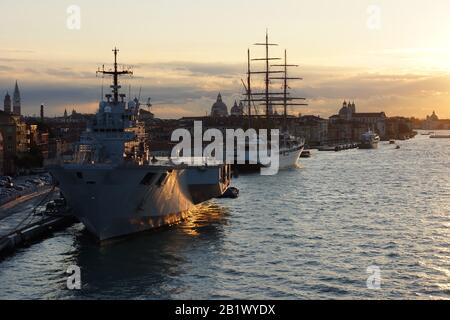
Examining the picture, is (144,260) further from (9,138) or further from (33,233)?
(9,138)

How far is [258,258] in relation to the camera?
24047mm

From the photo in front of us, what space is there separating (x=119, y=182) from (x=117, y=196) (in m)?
0.57

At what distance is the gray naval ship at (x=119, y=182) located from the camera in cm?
2555

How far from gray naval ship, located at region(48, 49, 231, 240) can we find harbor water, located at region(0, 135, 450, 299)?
83 cm

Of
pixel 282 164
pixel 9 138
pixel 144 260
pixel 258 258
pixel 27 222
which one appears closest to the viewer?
pixel 144 260

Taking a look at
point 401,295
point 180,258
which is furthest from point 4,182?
point 401,295

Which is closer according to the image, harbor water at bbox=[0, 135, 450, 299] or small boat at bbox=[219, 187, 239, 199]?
harbor water at bbox=[0, 135, 450, 299]

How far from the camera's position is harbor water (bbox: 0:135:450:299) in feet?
64.0

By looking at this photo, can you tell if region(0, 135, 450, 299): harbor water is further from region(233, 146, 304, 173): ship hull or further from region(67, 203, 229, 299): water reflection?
region(233, 146, 304, 173): ship hull
